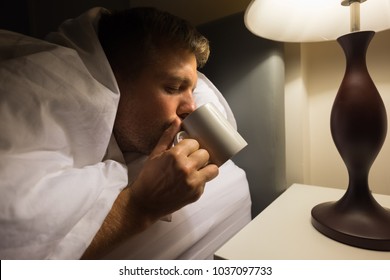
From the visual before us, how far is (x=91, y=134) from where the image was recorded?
467 millimetres

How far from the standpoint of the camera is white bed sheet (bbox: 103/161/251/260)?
1.55 ft

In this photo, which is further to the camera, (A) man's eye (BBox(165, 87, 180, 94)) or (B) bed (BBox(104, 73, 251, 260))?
(A) man's eye (BBox(165, 87, 180, 94))

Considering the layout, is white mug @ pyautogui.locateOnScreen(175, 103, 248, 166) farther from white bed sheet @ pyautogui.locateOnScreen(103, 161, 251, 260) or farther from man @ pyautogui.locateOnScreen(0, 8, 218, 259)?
white bed sheet @ pyautogui.locateOnScreen(103, 161, 251, 260)

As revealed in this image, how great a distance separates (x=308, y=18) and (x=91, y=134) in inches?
20.8

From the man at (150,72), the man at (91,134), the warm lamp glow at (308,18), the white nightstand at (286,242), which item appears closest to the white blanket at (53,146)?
the man at (91,134)

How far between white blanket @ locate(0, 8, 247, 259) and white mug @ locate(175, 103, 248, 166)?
158 mm

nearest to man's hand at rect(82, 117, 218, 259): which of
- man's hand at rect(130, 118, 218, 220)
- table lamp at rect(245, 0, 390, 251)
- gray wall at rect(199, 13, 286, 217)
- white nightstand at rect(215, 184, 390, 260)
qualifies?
man's hand at rect(130, 118, 218, 220)

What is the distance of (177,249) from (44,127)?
32 centimetres

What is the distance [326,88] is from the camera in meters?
0.76

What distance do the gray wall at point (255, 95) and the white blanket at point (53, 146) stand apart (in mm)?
418

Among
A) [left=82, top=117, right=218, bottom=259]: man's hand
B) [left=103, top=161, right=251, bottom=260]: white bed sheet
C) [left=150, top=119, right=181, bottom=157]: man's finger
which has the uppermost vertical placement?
[left=150, top=119, right=181, bottom=157]: man's finger

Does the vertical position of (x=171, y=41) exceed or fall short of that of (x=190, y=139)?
it exceeds it
